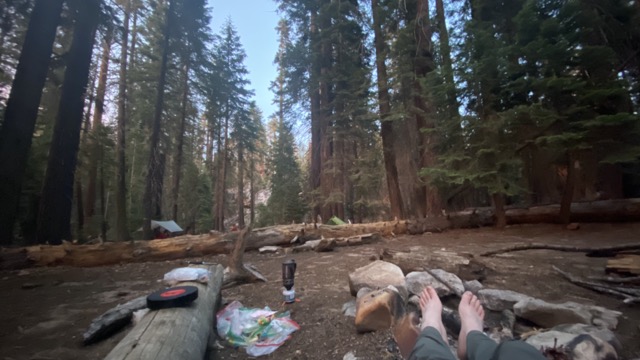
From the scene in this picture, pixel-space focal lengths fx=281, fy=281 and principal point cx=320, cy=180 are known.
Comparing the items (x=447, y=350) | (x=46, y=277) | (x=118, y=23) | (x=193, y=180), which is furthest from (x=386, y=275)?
(x=193, y=180)

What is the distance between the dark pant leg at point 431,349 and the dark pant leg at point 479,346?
0.20 meters

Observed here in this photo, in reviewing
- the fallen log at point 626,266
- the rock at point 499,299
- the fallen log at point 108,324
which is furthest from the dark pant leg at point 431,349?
the fallen log at point 626,266

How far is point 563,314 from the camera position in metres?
2.53

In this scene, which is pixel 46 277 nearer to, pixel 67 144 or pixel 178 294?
pixel 67 144

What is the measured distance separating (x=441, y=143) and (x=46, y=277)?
368 inches

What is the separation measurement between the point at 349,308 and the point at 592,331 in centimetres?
210

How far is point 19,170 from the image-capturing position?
238 inches

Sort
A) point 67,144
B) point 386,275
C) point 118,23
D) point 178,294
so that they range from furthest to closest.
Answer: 1. point 118,23
2. point 67,144
3. point 386,275
4. point 178,294

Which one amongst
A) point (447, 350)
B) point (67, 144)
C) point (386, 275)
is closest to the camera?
point (447, 350)

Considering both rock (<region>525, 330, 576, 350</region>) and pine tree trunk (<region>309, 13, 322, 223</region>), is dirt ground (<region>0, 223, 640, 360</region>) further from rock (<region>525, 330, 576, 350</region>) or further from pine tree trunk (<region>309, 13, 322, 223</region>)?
pine tree trunk (<region>309, 13, 322, 223</region>)

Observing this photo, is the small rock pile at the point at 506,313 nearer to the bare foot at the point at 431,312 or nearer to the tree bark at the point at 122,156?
the bare foot at the point at 431,312

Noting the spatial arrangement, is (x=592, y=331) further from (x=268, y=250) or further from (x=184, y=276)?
(x=268, y=250)

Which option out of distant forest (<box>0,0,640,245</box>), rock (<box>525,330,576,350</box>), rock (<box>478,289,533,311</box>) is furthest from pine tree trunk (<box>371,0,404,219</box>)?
rock (<box>525,330,576,350</box>)

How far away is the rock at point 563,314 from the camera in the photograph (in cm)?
251
